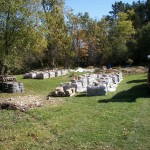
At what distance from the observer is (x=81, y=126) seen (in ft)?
30.0

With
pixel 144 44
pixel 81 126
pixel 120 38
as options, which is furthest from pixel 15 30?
pixel 120 38

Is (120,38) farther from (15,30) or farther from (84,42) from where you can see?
(15,30)

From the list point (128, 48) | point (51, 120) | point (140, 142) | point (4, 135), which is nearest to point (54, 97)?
point (51, 120)

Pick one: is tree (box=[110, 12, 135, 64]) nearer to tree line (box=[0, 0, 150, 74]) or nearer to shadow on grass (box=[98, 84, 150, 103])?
tree line (box=[0, 0, 150, 74])

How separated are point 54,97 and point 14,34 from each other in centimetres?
592

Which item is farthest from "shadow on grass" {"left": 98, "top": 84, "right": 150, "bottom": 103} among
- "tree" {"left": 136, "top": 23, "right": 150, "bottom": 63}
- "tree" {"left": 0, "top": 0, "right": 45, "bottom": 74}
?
"tree" {"left": 136, "top": 23, "right": 150, "bottom": 63}

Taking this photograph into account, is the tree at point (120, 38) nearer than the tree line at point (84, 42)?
No

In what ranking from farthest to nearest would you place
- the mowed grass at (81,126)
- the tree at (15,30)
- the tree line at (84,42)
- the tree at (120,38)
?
the tree at (120,38) < the tree line at (84,42) < the tree at (15,30) < the mowed grass at (81,126)

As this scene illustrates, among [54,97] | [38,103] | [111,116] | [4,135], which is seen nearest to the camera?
[4,135]

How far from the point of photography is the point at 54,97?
14711mm

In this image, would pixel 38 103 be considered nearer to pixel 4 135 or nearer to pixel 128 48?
pixel 4 135

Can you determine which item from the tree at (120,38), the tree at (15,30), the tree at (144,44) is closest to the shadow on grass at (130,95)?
the tree at (15,30)

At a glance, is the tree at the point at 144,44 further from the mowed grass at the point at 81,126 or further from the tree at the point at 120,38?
the mowed grass at the point at 81,126

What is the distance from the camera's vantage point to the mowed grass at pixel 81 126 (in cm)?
763
